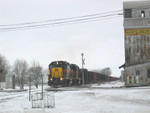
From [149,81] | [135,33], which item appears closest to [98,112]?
[149,81]

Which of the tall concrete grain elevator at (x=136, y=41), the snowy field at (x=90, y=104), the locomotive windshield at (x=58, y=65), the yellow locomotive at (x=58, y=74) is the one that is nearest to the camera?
the snowy field at (x=90, y=104)

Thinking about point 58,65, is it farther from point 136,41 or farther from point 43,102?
point 43,102

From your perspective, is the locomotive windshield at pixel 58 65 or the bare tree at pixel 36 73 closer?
the bare tree at pixel 36 73

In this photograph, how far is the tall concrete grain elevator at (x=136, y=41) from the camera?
112ft

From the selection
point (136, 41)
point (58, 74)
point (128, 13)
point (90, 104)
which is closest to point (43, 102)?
point (90, 104)

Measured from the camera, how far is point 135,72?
3406 centimetres

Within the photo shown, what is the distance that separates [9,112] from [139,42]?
26.7m

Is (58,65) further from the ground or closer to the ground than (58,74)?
further from the ground

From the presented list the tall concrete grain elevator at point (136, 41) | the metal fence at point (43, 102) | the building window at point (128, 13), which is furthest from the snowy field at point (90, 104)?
the building window at point (128, 13)

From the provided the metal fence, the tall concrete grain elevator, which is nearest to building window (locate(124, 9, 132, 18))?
the tall concrete grain elevator

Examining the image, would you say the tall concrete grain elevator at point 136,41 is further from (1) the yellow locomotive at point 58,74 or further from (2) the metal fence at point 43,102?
(2) the metal fence at point 43,102

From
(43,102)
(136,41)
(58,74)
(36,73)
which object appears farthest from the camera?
(58,74)

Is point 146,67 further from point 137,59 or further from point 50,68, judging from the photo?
point 50,68

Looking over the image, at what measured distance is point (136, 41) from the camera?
3534 centimetres
